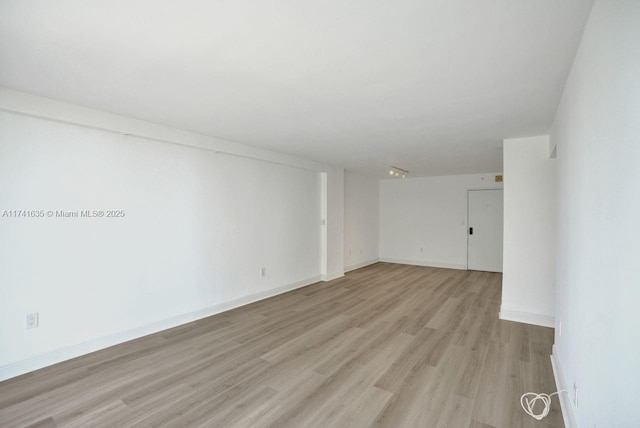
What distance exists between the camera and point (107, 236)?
10.6 feet

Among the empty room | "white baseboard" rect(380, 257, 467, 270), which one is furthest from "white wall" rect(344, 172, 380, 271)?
the empty room

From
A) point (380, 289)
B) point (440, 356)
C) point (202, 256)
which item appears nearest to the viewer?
point (440, 356)

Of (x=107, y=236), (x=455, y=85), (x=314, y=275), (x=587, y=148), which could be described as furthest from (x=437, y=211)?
(x=107, y=236)

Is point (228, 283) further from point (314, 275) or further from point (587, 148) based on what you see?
point (587, 148)

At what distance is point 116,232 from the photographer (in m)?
3.29

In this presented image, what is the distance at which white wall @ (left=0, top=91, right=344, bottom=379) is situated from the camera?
268cm

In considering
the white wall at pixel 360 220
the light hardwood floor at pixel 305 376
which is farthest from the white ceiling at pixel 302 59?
→ the white wall at pixel 360 220

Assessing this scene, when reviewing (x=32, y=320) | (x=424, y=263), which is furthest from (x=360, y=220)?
(x=32, y=320)

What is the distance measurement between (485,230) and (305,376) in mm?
6412

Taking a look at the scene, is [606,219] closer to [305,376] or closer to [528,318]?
[305,376]

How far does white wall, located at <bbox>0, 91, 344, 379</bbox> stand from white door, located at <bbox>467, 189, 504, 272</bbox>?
5.21 m

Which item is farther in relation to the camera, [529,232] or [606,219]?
[529,232]

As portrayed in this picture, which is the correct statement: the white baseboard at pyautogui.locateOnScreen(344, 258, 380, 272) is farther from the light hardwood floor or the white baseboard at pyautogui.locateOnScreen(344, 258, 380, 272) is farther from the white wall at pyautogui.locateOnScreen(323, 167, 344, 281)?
the light hardwood floor

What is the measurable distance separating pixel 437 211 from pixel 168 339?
6828mm
